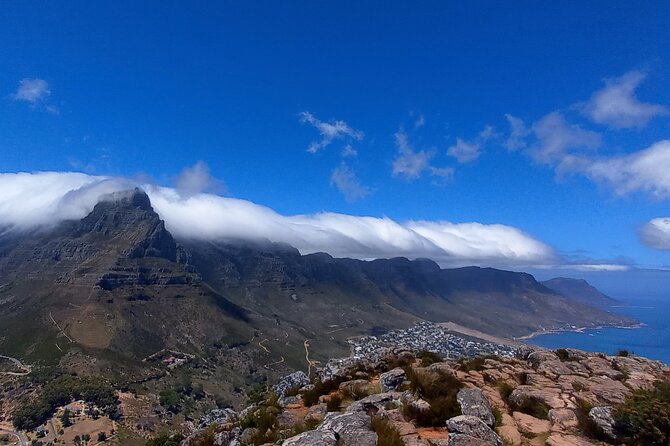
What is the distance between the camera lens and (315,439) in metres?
11.4

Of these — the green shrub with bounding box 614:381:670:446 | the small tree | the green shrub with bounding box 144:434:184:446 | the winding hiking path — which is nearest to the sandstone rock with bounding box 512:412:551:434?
the green shrub with bounding box 614:381:670:446

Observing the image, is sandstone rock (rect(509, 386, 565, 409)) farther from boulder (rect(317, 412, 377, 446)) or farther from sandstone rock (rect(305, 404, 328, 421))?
sandstone rock (rect(305, 404, 328, 421))

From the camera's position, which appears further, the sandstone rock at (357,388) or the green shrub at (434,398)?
the sandstone rock at (357,388)

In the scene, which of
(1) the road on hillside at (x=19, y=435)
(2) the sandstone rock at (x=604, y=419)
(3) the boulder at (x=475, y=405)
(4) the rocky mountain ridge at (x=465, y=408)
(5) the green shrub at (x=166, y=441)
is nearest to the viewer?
A: (4) the rocky mountain ridge at (x=465, y=408)

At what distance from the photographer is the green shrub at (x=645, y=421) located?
39.5 ft

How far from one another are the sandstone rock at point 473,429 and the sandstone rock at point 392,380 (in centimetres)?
764

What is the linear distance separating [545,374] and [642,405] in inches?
370

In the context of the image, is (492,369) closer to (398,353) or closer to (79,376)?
(398,353)

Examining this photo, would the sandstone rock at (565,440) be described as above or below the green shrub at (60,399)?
above

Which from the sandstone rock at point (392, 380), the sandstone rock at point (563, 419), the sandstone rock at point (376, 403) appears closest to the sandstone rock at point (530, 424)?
the sandstone rock at point (563, 419)

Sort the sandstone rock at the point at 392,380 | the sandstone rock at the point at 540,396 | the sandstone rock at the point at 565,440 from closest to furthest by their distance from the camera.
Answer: the sandstone rock at the point at 565,440 → the sandstone rock at the point at 540,396 → the sandstone rock at the point at 392,380

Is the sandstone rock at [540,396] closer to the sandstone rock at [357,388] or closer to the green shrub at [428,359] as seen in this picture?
the sandstone rock at [357,388]

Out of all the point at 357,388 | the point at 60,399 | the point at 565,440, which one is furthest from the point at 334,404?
the point at 60,399

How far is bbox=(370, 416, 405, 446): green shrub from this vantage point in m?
11.2
